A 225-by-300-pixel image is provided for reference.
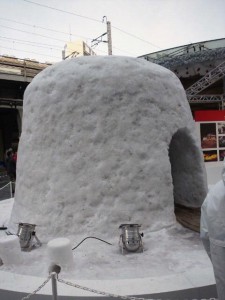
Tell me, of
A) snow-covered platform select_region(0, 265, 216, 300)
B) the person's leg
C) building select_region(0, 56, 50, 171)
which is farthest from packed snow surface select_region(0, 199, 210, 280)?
building select_region(0, 56, 50, 171)

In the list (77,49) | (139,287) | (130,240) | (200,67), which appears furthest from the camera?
(77,49)

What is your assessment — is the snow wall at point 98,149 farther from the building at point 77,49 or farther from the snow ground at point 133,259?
the building at point 77,49

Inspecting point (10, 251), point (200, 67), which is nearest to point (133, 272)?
point (10, 251)

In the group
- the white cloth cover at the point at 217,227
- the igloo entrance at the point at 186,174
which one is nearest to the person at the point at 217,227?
the white cloth cover at the point at 217,227

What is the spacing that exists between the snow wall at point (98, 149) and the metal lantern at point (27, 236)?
0.93ft

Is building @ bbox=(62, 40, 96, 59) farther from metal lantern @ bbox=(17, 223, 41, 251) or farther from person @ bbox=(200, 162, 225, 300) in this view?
person @ bbox=(200, 162, 225, 300)

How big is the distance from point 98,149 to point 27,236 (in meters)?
1.46

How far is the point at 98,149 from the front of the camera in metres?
4.35

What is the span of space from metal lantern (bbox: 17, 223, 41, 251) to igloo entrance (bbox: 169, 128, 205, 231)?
223 centimetres

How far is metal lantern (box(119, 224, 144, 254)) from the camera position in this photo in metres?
3.71

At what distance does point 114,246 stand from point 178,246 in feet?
2.59

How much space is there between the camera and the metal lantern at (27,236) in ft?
13.0

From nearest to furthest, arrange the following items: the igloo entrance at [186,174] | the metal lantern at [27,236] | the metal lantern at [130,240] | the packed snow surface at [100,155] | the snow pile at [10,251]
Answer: the snow pile at [10,251], the metal lantern at [130,240], the metal lantern at [27,236], the packed snow surface at [100,155], the igloo entrance at [186,174]

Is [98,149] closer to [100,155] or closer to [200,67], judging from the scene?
[100,155]
